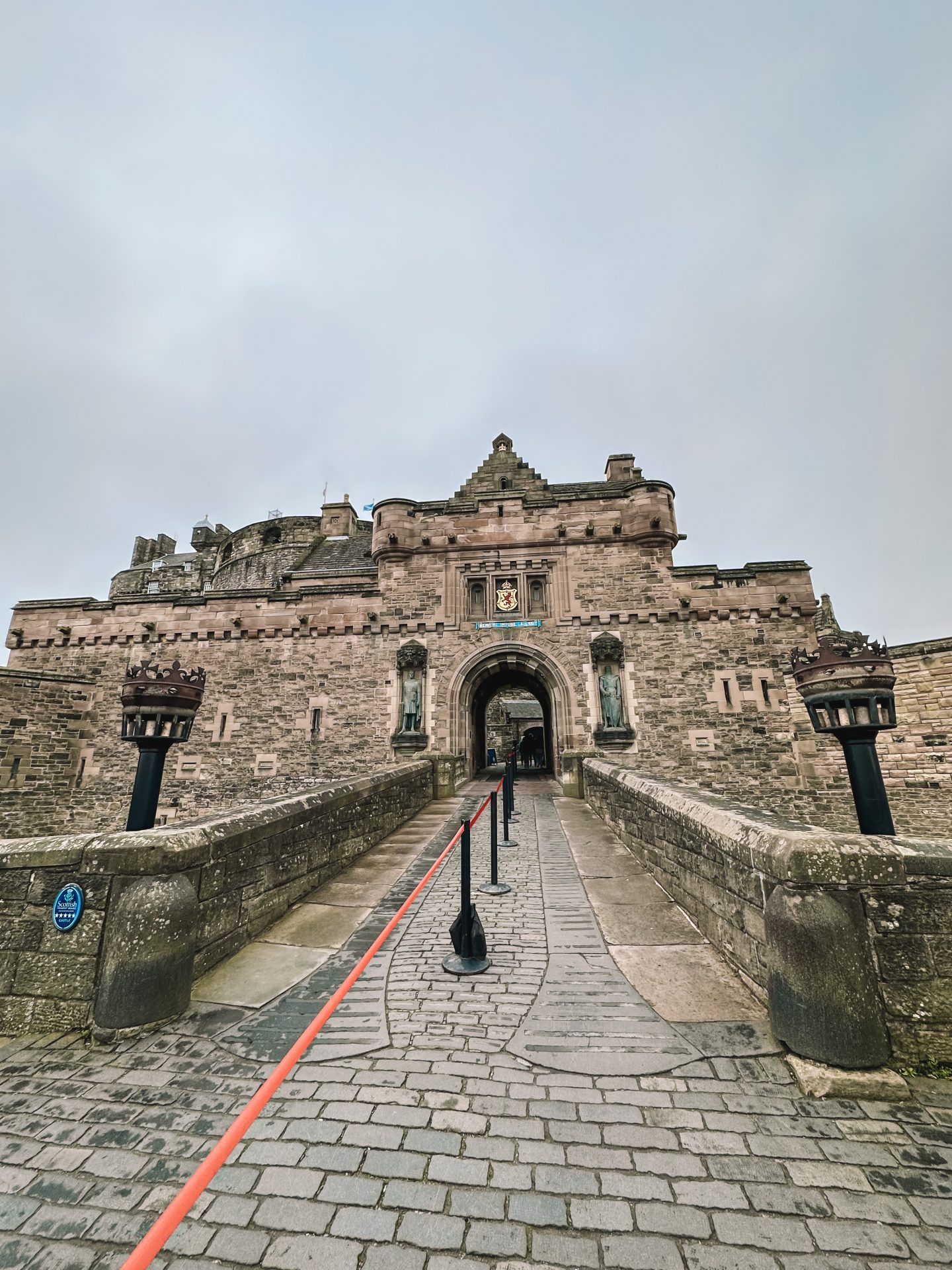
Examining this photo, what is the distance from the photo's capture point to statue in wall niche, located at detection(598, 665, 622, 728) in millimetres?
14492

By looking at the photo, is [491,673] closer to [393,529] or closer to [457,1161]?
[393,529]

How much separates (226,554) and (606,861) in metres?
31.2

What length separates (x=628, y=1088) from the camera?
2.56 m

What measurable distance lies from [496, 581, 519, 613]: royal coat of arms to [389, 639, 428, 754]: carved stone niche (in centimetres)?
271

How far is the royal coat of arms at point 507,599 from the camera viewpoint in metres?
15.8

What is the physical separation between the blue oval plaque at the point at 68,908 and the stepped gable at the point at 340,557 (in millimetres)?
16906

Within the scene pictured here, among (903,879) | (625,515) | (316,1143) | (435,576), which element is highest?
(625,515)

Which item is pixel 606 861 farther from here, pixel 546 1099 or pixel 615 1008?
pixel 546 1099

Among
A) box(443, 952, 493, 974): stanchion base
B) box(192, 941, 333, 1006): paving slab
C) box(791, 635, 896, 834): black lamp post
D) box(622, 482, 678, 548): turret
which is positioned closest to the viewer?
box(192, 941, 333, 1006): paving slab

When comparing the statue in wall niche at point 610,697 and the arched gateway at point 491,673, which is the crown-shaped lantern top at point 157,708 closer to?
the arched gateway at point 491,673

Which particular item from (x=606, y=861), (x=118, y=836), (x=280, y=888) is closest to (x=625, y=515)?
(x=606, y=861)

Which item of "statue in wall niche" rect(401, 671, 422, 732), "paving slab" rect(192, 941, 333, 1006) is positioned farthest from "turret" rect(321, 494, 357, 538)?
"paving slab" rect(192, 941, 333, 1006)

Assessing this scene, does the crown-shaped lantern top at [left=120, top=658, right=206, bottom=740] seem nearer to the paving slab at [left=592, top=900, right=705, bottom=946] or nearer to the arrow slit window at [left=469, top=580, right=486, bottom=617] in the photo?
the paving slab at [left=592, top=900, right=705, bottom=946]

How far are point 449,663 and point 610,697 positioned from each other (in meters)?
4.83
